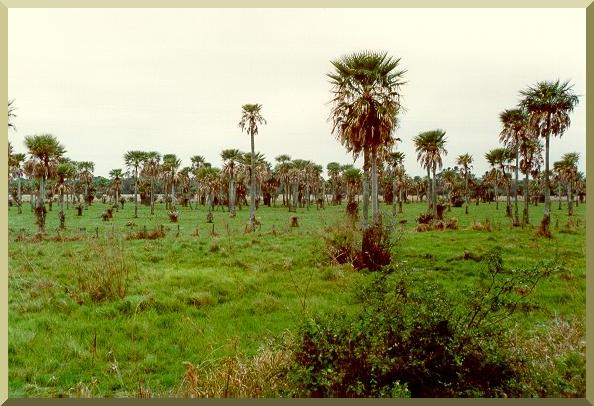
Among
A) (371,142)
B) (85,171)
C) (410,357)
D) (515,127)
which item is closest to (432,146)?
(515,127)

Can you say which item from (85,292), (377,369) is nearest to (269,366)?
(377,369)

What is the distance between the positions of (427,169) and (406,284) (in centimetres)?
4025

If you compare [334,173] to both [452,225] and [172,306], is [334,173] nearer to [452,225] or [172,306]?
[452,225]

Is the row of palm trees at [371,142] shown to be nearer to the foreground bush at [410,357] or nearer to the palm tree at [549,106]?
the palm tree at [549,106]

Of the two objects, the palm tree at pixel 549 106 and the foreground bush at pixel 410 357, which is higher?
the palm tree at pixel 549 106

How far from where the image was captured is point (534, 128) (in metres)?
32.0

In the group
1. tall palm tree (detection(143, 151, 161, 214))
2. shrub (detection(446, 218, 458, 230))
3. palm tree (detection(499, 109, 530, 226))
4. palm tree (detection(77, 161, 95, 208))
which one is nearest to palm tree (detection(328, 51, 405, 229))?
shrub (detection(446, 218, 458, 230))

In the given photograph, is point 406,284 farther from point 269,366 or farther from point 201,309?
point 201,309

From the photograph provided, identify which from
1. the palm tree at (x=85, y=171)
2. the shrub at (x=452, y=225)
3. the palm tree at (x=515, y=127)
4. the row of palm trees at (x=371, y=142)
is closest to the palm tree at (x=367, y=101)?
the row of palm trees at (x=371, y=142)

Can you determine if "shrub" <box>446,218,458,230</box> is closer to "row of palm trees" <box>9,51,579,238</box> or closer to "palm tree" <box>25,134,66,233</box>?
"row of palm trees" <box>9,51,579,238</box>

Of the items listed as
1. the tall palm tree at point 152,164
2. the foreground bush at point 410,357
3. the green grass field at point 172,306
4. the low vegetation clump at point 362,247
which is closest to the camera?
the foreground bush at point 410,357

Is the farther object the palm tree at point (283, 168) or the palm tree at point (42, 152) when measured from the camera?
the palm tree at point (283, 168)

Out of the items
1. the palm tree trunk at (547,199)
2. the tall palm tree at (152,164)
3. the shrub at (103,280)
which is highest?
the tall palm tree at (152,164)
